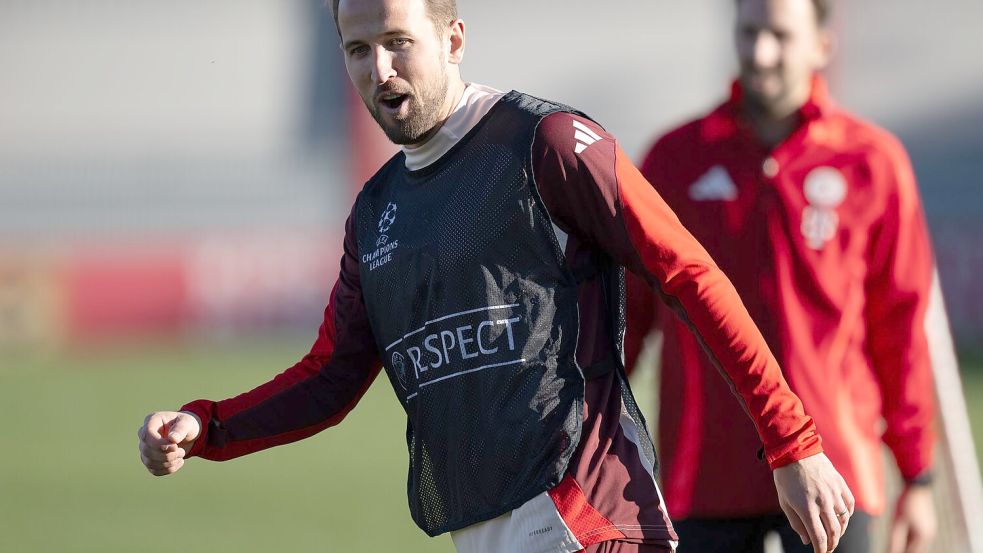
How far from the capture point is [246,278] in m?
18.9

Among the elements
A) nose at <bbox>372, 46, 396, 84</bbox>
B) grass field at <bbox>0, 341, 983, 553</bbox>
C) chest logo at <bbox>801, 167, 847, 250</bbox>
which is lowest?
grass field at <bbox>0, 341, 983, 553</bbox>

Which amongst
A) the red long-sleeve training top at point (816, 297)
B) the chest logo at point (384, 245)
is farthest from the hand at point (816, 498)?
the red long-sleeve training top at point (816, 297)

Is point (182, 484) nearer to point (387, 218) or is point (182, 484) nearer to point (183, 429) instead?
point (183, 429)

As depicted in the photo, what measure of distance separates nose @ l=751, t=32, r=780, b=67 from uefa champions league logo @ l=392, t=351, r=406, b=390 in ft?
4.55

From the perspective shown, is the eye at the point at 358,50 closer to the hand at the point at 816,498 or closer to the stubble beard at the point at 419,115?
the stubble beard at the point at 419,115

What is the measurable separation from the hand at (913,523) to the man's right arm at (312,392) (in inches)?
58.8

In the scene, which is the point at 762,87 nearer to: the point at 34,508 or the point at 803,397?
the point at 803,397

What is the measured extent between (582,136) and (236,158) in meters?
22.7

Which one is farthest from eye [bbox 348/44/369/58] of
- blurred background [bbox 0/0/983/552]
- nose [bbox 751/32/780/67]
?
blurred background [bbox 0/0/983/552]

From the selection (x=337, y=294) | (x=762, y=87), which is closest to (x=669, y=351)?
(x=762, y=87)

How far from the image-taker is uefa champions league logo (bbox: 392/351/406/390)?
297 centimetres

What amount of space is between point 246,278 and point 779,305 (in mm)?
15826

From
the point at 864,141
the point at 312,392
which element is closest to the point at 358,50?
the point at 312,392

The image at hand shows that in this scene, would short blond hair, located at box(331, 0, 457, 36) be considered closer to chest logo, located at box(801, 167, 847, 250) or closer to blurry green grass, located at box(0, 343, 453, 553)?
chest logo, located at box(801, 167, 847, 250)
